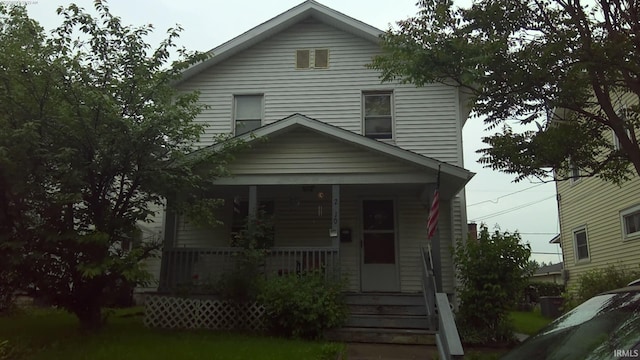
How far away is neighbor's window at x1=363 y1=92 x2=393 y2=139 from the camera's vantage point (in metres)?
13.3

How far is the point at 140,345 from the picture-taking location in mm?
7855

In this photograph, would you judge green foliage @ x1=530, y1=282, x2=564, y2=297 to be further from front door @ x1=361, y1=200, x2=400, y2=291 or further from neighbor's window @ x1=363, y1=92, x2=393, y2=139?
neighbor's window @ x1=363, y1=92, x2=393, y2=139

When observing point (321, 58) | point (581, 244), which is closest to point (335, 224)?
point (321, 58)

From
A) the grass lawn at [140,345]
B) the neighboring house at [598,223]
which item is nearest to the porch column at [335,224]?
the grass lawn at [140,345]

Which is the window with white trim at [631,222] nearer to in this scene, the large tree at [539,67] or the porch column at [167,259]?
the large tree at [539,67]

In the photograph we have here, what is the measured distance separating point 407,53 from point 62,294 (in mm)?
6964

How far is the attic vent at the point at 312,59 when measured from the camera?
45.5 feet

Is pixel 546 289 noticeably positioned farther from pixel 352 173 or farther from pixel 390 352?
pixel 390 352

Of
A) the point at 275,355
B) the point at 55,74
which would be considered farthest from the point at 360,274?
the point at 55,74

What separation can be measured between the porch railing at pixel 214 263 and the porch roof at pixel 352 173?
1493 mm

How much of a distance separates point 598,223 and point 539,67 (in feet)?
34.1

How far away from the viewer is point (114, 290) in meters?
8.70

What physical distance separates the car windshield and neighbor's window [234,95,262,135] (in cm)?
1114
